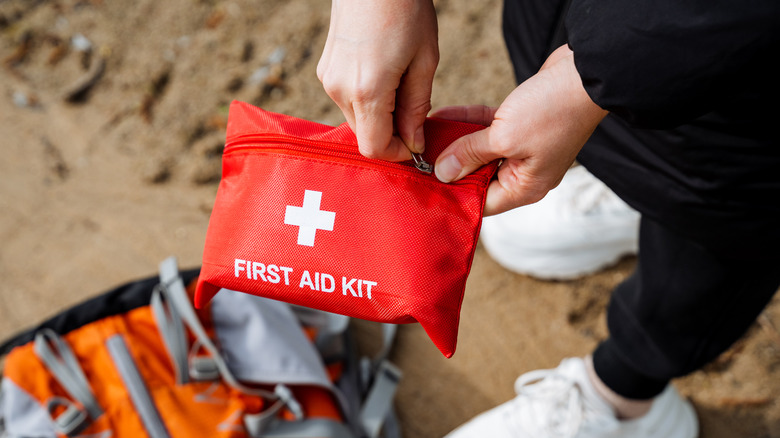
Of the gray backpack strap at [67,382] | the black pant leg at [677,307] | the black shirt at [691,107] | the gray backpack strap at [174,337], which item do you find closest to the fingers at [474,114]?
the black shirt at [691,107]

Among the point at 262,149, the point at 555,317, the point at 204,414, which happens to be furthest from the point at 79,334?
the point at 555,317

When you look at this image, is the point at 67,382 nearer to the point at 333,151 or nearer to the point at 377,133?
the point at 333,151

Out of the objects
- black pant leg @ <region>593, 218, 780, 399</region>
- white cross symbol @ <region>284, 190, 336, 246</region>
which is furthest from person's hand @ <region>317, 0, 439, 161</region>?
black pant leg @ <region>593, 218, 780, 399</region>

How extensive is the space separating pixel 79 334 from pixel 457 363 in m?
1.04

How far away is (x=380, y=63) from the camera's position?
2.17 feet

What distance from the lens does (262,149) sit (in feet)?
2.85

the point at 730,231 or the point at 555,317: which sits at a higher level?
the point at 730,231

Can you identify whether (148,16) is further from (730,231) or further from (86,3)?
(730,231)

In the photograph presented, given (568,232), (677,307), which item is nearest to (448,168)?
(677,307)

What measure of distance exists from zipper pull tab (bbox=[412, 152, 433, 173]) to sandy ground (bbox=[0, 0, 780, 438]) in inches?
39.1

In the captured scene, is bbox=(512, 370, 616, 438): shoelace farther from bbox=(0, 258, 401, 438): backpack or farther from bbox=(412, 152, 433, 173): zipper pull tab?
bbox=(412, 152, 433, 173): zipper pull tab

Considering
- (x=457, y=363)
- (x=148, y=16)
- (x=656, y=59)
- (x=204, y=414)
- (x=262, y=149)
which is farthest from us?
(x=148, y=16)

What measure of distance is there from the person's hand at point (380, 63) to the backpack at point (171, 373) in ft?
2.76

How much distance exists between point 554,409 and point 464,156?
0.85 m
